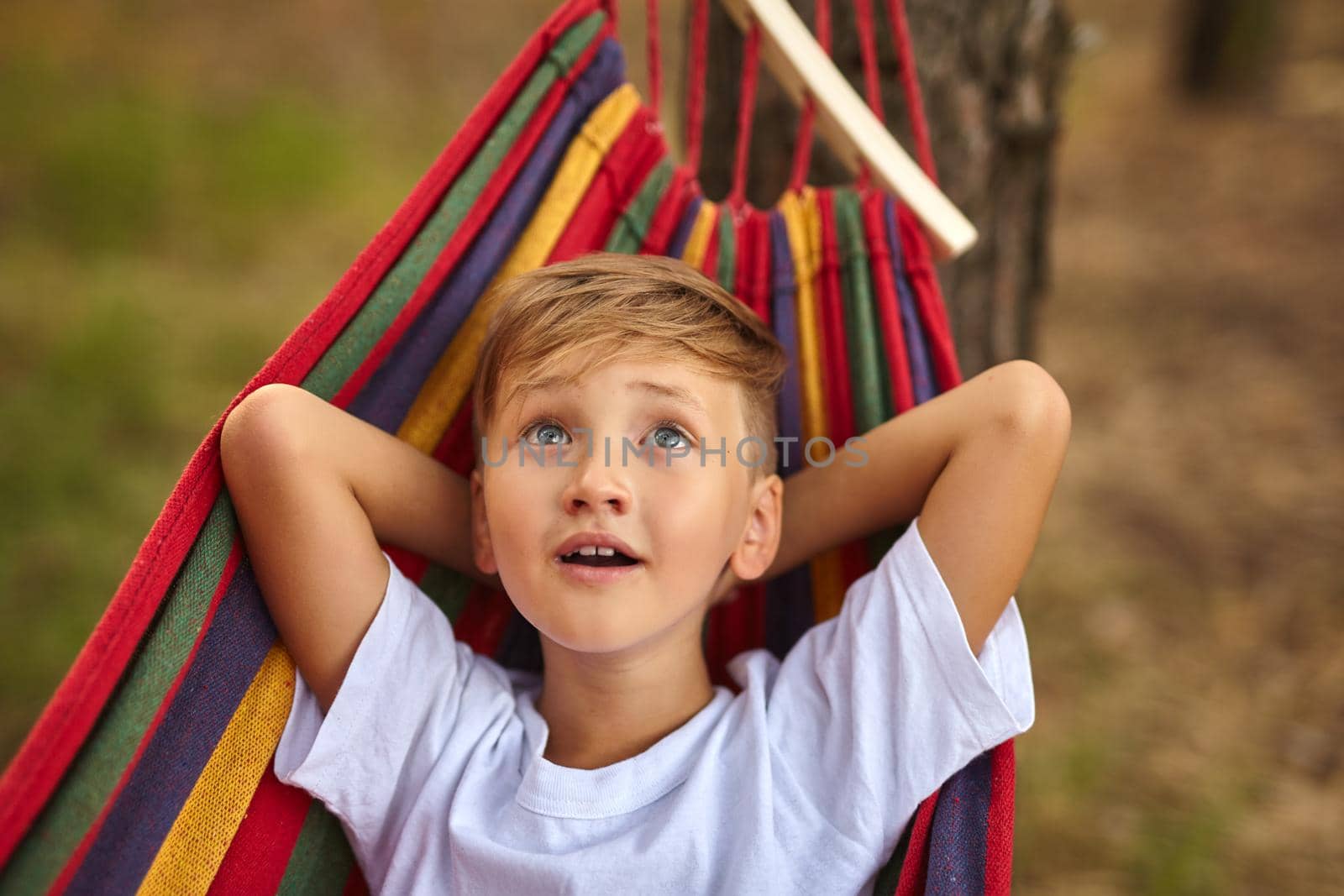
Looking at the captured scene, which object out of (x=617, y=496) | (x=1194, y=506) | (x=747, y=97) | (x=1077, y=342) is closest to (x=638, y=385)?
(x=617, y=496)

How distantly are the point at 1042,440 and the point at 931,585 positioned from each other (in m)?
0.20

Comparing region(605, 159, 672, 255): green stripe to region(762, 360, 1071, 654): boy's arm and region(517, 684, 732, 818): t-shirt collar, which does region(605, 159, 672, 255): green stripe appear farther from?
region(517, 684, 732, 818): t-shirt collar

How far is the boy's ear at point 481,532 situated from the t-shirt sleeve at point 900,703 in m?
0.39

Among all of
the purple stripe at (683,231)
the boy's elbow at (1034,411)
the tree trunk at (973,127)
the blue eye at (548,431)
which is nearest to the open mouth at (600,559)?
the blue eye at (548,431)

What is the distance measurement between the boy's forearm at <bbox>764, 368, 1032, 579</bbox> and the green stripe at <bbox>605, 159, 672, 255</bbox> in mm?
400

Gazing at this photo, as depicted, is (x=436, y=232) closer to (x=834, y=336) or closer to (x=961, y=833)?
(x=834, y=336)

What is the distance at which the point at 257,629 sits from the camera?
3.93 ft

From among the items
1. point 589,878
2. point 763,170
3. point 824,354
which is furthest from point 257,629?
point 763,170

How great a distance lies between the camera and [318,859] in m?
1.25

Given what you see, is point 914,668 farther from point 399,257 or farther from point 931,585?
point 399,257

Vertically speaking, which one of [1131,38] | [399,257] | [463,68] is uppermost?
[463,68]

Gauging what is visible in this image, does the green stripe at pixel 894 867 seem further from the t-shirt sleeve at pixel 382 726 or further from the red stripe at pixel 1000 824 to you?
the t-shirt sleeve at pixel 382 726

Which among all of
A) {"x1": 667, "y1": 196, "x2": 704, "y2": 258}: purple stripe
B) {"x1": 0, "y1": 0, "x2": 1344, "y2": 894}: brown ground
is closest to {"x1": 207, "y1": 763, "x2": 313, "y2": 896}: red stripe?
{"x1": 667, "y1": 196, "x2": 704, "y2": 258}: purple stripe

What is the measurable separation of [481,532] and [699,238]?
0.54 metres
